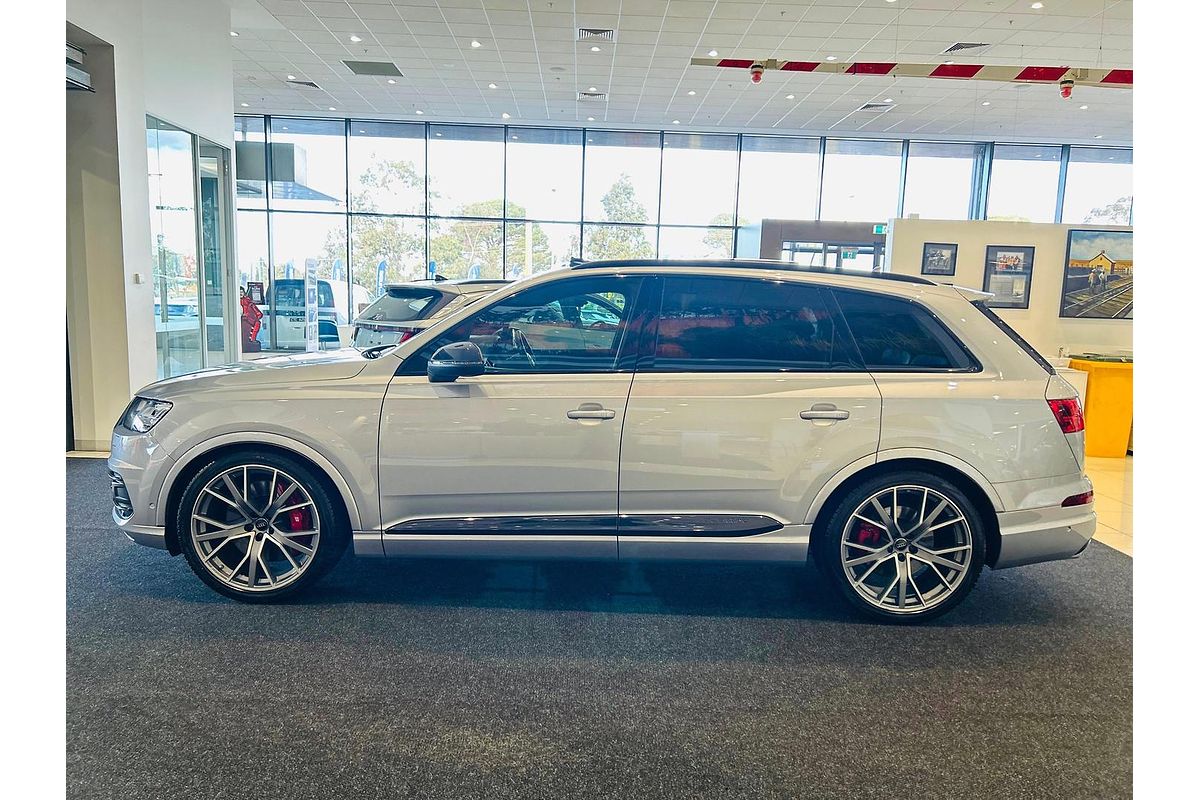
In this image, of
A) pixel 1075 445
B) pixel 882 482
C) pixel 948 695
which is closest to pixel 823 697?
pixel 948 695

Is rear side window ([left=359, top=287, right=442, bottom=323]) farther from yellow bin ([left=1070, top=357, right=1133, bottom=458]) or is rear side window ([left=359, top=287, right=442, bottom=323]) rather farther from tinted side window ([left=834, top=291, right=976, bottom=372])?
yellow bin ([left=1070, top=357, right=1133, bottom=458])

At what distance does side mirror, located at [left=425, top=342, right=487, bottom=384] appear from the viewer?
3211 millimetres

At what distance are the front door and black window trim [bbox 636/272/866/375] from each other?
3.1 inches

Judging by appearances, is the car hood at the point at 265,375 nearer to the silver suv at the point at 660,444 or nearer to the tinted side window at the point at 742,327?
the silver suv at the point at 660,444

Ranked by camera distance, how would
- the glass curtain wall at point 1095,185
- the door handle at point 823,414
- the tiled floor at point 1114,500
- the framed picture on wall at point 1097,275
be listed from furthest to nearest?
the glass curtain wall at point 1095,185 < the framed picture on wall at point 1097,275 < the tiled floor at point 1114,500 < the door handle at point 823,414

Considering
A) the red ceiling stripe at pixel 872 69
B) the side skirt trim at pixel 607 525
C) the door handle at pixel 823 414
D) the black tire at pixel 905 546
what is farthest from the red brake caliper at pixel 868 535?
the red ceiling stripe at pixel 872 69

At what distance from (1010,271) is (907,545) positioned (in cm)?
678

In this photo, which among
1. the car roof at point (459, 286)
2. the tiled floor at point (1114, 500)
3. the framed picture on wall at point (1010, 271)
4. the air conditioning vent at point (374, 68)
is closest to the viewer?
the tiled floor at point (1114, 500)

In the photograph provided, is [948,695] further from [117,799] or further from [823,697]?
[117,799]

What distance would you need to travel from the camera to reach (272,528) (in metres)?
3.34

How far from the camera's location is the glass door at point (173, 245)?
7.47 metres

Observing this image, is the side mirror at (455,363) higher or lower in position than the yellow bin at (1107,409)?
higher

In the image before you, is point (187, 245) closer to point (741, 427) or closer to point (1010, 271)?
point (741, 427)

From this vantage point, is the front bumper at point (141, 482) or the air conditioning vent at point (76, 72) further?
the air conditioning vent at point (76, 72)
